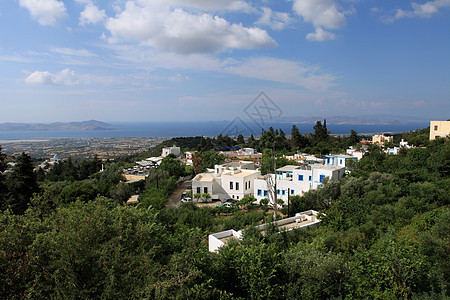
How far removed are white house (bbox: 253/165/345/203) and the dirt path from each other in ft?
23.5

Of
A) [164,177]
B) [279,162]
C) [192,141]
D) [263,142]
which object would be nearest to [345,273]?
[279,162]

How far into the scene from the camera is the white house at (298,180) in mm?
20109

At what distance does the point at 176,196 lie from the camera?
26.3 meters

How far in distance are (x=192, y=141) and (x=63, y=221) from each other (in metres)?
75.1

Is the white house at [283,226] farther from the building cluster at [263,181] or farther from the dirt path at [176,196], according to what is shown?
the dirt path at [176,196]

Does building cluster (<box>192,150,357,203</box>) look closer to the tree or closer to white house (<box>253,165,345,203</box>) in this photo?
white house (<box>253,165,345,203</box>)

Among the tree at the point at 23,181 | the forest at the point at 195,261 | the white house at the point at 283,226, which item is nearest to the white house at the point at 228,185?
the white house at the point at 283,226

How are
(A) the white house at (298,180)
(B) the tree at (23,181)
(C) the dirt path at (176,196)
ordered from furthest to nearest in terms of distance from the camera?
(C) the dirt path at (176,196)
(A) the white house at (298,180)
(B) the tree at (23,181)

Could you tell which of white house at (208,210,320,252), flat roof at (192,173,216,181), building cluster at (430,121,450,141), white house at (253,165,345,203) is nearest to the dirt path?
flat roof at (192,173,216,181)

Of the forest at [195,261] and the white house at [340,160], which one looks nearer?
the forest at [195,261]

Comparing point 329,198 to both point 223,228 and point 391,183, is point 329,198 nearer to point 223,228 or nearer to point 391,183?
point 391,183

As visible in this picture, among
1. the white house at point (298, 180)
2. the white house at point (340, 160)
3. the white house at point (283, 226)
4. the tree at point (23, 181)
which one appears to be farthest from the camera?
the white house at point (340, 160)

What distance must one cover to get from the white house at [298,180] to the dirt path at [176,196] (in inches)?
282

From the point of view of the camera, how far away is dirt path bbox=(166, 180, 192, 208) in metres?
23.7
